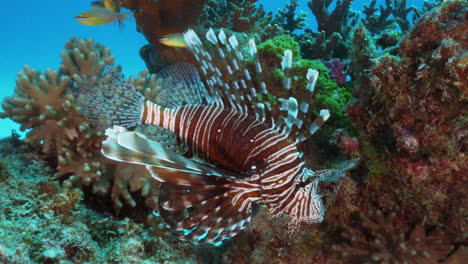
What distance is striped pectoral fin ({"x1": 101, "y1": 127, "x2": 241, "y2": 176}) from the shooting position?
197 cm

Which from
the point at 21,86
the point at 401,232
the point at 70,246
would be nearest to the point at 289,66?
the point at 401,232

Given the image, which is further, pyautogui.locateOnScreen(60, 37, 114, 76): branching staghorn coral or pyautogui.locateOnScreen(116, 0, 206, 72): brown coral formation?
pyautogui.locateOnScreen(116, 0, 206, 72): brown coral formation

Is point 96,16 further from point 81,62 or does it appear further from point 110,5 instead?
point 81,62

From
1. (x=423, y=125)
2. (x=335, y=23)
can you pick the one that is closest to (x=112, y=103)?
(x=423, y=125)

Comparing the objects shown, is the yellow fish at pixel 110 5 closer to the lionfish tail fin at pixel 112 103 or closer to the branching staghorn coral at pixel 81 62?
the branching staghorn coral at pixel 81 62

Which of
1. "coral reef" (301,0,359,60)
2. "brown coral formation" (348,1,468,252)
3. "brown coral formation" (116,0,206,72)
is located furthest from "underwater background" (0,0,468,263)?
"coral reef" (301,0,359,60)

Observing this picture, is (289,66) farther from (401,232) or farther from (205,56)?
(401,232)

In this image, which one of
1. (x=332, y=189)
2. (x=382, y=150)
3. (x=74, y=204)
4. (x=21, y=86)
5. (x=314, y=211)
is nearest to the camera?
(x=314, y=211)

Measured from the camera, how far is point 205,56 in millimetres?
3070

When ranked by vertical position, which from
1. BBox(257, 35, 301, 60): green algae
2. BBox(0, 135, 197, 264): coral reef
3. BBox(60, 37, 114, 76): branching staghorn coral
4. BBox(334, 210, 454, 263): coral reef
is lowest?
BBox(334, 210, 454, 263): coral reef

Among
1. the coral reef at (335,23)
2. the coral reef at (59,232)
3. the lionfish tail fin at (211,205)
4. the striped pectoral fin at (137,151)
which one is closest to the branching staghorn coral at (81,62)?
the coral reef at (59,232)

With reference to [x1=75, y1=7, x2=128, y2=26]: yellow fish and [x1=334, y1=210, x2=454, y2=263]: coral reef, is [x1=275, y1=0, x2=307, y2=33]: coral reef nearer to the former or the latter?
[x1=75, y1=7, x2=128, y2=26]: yellow fish

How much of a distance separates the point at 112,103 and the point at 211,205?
5.10 feet

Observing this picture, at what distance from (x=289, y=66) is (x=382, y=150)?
3.78 ft
